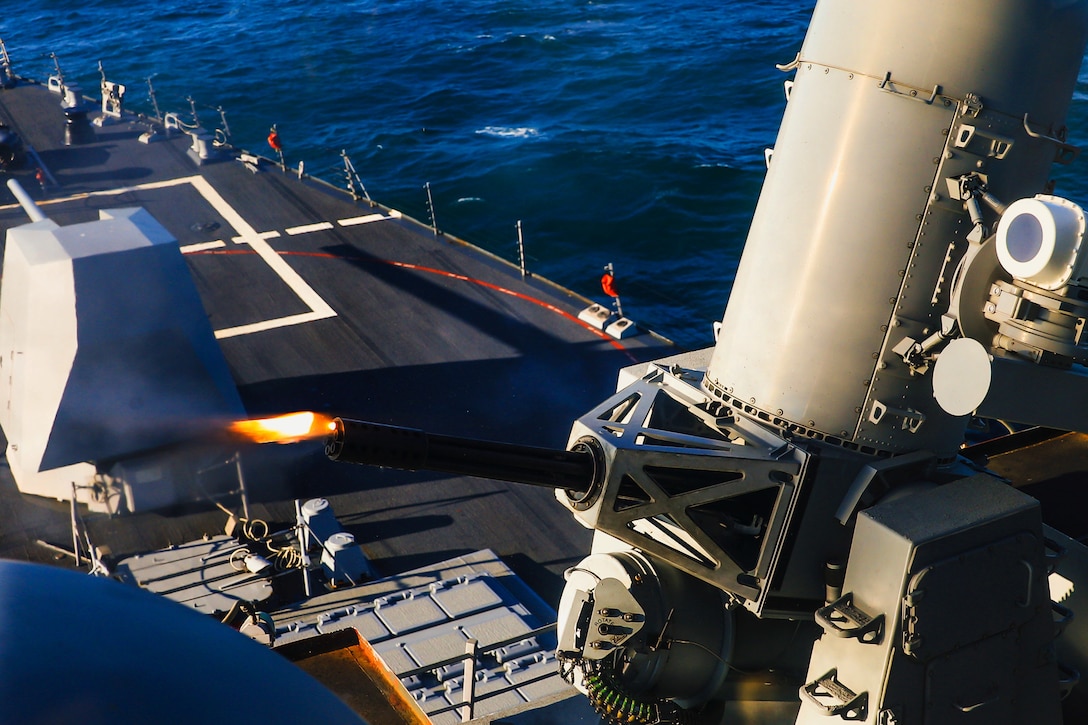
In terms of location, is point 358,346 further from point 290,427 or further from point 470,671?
point 290,427

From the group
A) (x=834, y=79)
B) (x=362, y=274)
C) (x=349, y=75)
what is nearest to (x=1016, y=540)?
(x=834, y=79)

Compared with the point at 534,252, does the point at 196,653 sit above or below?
above

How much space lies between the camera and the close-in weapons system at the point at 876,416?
5.75 meters

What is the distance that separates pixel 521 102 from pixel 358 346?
83.4 feet

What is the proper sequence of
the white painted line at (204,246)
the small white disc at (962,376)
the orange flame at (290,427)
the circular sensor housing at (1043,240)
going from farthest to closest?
1. the white painted line at (204,246)
2. the orange flame at (290,427)
3. the small white disc at (962,376)
4. the circular sensor housing at (1043,240)

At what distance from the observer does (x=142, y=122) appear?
93.7 ft

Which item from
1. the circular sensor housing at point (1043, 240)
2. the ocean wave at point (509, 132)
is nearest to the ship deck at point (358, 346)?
the circular sensor housing at point (1043, 240)

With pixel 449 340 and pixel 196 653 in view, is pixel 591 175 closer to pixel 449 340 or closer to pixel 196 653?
pixel 449 340

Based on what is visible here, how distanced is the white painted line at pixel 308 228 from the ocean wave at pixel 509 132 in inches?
642

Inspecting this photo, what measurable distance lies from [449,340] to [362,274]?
3373 millimetres

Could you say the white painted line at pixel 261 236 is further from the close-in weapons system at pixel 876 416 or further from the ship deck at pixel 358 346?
the close-in weapons system at pixel 876 416

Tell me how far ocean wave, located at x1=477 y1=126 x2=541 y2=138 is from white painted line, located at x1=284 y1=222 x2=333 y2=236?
16.3 m

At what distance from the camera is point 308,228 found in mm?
21906

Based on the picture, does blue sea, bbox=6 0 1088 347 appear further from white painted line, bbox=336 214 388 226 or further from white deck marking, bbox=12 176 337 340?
white painted line, bbox=336 214 388 226
